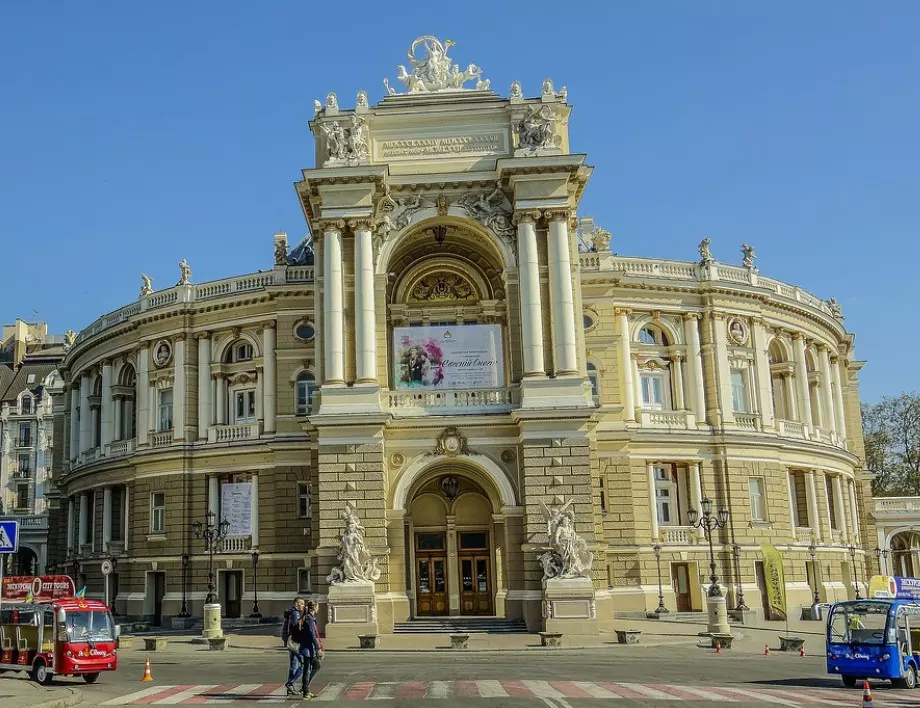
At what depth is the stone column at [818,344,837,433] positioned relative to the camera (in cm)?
5988

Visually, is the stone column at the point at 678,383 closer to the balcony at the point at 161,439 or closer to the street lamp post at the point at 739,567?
the street lamp post at the point at 739,567

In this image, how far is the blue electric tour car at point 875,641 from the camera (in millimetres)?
23969

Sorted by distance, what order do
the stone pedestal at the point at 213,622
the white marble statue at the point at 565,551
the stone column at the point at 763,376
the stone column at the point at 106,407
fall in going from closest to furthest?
the white marble statue at the point at 565,551, the stone pedestal at the point at 213,622, the stone column at the point at 763,376, the stone column at the point at 106,407

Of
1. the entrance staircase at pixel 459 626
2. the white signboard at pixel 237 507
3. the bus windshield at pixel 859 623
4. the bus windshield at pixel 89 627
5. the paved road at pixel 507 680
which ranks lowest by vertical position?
the paved road at pixel 507 680

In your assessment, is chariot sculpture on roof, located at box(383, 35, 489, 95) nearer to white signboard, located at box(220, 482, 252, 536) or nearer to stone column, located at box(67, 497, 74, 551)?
white signboard, located at box(220, 482, 252, 536)

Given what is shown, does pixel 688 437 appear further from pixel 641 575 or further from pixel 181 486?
pixel 181 486

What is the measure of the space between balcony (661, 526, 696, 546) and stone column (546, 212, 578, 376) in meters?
15.0

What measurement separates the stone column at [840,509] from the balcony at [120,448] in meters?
39.4

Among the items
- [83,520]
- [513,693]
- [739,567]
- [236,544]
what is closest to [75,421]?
[83,520]

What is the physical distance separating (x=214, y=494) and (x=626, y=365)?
2214 cm

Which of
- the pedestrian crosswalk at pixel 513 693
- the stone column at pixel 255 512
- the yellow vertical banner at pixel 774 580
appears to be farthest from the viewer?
the stone column at pixel 255 512

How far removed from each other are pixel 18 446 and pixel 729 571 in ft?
238

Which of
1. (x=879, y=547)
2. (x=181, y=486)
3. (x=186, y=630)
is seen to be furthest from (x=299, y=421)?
(x=879, y=547)

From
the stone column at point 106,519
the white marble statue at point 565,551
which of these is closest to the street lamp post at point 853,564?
the white marble statue at point 565,551
